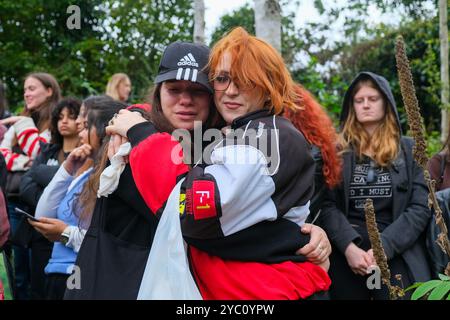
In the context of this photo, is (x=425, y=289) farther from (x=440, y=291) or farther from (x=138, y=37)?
(x=138, y=37)

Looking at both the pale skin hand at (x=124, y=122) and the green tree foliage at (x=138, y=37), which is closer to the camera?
the pale skin hand at (x=124, y=122)

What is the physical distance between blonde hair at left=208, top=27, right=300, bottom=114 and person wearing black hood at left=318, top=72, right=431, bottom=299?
1.52 m

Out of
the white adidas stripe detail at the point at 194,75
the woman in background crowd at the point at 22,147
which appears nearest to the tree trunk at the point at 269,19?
the woman in background crowd at the point at 22,147

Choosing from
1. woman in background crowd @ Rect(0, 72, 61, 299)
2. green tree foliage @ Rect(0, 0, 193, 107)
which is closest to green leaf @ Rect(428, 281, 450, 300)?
woman in background crowd @ Rect(0, 72, 61, 299)

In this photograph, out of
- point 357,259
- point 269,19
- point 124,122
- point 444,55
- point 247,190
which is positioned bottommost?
point 357,259

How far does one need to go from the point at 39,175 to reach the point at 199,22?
1813 mm

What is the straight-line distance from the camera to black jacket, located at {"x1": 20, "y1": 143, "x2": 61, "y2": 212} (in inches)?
183

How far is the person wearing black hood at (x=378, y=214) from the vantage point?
3.78 metres

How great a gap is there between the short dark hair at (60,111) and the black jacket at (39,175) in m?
0.06

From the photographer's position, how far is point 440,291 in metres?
1.53

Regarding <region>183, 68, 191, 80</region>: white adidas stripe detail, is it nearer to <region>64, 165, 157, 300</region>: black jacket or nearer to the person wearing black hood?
<region>64, 165, 157, 300</region>: black jacket

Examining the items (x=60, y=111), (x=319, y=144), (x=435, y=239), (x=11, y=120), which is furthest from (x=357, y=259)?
(x=11, y=120)

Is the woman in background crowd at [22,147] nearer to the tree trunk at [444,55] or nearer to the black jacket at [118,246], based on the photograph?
the black jacket at [118,246]
